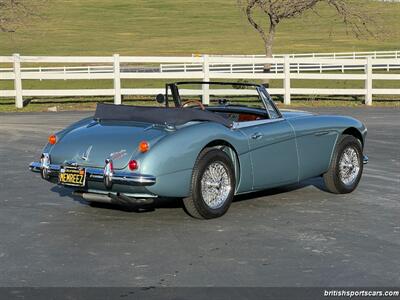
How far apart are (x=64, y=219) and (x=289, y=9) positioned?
24.7 metres

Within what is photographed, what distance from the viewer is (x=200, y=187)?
718 centimetres

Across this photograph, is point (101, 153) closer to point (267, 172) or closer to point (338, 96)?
point (267, 172)

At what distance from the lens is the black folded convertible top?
737 centimetres

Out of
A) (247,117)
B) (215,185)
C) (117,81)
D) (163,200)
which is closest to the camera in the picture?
(215,185)

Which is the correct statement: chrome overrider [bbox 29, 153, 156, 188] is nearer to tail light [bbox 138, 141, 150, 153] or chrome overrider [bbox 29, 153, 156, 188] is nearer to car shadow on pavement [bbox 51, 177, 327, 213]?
tail light [bbox 138, 141, 150, 153]

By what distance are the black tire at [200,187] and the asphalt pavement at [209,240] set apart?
88 mm

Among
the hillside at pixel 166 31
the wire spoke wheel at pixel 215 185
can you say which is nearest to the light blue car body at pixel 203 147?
the wire spoke wheel at pixel 215 185

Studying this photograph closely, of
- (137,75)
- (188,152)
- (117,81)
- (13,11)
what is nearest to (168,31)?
(13,11)

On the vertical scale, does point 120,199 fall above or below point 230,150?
below

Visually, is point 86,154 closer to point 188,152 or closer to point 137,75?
point 188,152

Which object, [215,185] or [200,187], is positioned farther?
[215,185]

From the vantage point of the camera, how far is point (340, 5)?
30.7 meters

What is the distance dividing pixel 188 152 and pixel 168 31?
86821mm
